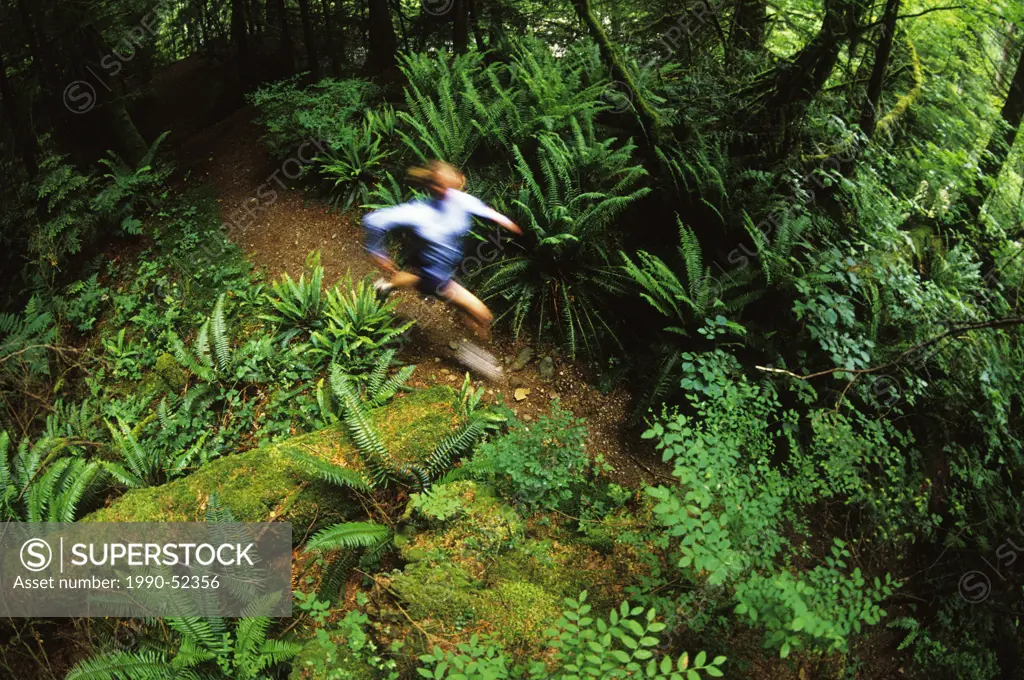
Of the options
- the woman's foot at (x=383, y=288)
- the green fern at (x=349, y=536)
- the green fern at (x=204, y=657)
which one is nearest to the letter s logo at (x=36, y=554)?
the green fern at (x=204, y=657)

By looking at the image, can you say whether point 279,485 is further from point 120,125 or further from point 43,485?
point 120,125

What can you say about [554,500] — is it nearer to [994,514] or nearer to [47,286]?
[994,514]

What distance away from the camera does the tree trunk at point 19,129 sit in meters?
6.90

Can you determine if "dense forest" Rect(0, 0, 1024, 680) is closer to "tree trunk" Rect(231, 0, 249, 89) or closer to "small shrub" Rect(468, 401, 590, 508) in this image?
"small shrub" Rect(468, 401, 590, 508)

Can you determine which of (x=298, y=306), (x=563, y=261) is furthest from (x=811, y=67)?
(x=298, y=306)

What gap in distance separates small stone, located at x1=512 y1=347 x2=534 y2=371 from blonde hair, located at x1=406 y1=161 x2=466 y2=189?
1974 mm

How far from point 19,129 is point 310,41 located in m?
4.17

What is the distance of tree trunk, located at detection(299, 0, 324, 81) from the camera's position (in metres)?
8.53

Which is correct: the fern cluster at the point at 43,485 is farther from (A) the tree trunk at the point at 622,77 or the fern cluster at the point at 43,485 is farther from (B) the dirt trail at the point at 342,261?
(A) the tree trunk at the point at 622,77

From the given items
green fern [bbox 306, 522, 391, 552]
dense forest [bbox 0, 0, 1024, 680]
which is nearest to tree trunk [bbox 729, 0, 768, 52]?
dense forest [bbox 0, 0, 1024, 680]

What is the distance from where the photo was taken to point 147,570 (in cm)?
385

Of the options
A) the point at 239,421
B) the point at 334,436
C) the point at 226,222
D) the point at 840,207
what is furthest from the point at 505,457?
the point at 226,222

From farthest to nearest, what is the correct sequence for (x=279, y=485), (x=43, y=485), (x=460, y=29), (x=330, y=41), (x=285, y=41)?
(x=330, y=41) → (x=285, y=41) → (x=460, y=29) → (x=43, y=485) → (x=279, y=485)

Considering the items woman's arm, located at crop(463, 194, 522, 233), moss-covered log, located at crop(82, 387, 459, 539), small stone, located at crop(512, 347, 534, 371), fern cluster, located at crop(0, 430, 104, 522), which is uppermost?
woman's arm, located at crop(463, 194, 522, 233)
